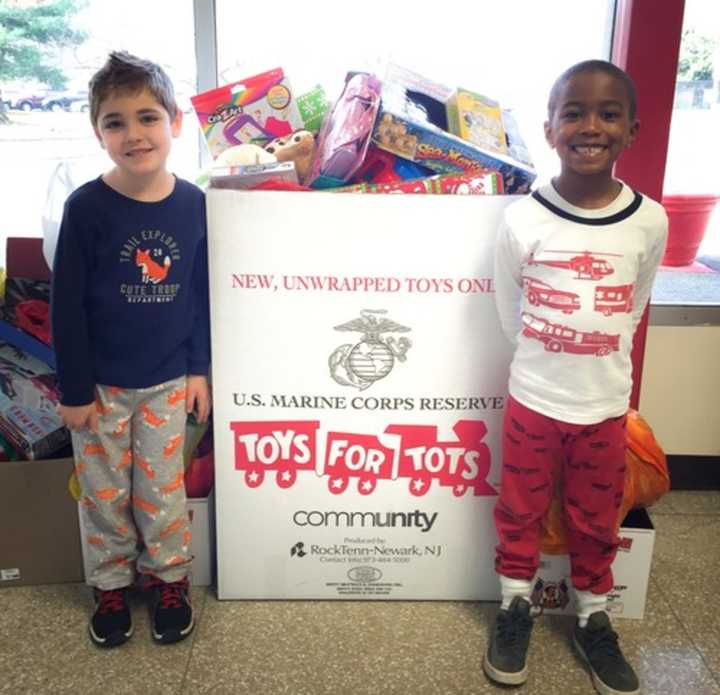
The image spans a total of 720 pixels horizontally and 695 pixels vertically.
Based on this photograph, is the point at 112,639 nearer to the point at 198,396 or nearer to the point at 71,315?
the point at 198,396

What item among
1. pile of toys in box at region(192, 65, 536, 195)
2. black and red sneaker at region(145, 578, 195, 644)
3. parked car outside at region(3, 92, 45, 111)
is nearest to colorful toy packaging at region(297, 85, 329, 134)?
pile of toys in box at region(192, 65, 536, 195)

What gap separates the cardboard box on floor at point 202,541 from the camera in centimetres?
180

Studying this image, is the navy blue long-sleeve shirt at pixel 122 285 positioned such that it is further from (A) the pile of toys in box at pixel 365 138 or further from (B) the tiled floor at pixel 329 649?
(B) the tiled floor at pixel 329 649

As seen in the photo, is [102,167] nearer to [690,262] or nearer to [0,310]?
[0,310]

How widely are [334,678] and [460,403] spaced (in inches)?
24.6

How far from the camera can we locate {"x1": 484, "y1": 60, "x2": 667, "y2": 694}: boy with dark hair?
1.42m

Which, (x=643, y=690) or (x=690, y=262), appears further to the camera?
(x=690, y=262)

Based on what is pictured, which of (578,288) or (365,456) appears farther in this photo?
(365,456)

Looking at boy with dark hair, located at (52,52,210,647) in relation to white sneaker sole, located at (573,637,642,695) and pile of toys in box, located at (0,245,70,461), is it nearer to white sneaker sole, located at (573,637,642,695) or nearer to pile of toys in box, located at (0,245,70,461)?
pile of toys in box, located at (0,245,70,461)

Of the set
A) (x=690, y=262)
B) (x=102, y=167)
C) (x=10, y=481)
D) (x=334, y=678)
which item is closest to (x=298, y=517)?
(x=334, y=678)

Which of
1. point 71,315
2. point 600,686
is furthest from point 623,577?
point 71,315

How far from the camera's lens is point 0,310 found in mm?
1843

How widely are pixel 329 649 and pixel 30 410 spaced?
2.88 feet

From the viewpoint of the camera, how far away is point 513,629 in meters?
1.62
